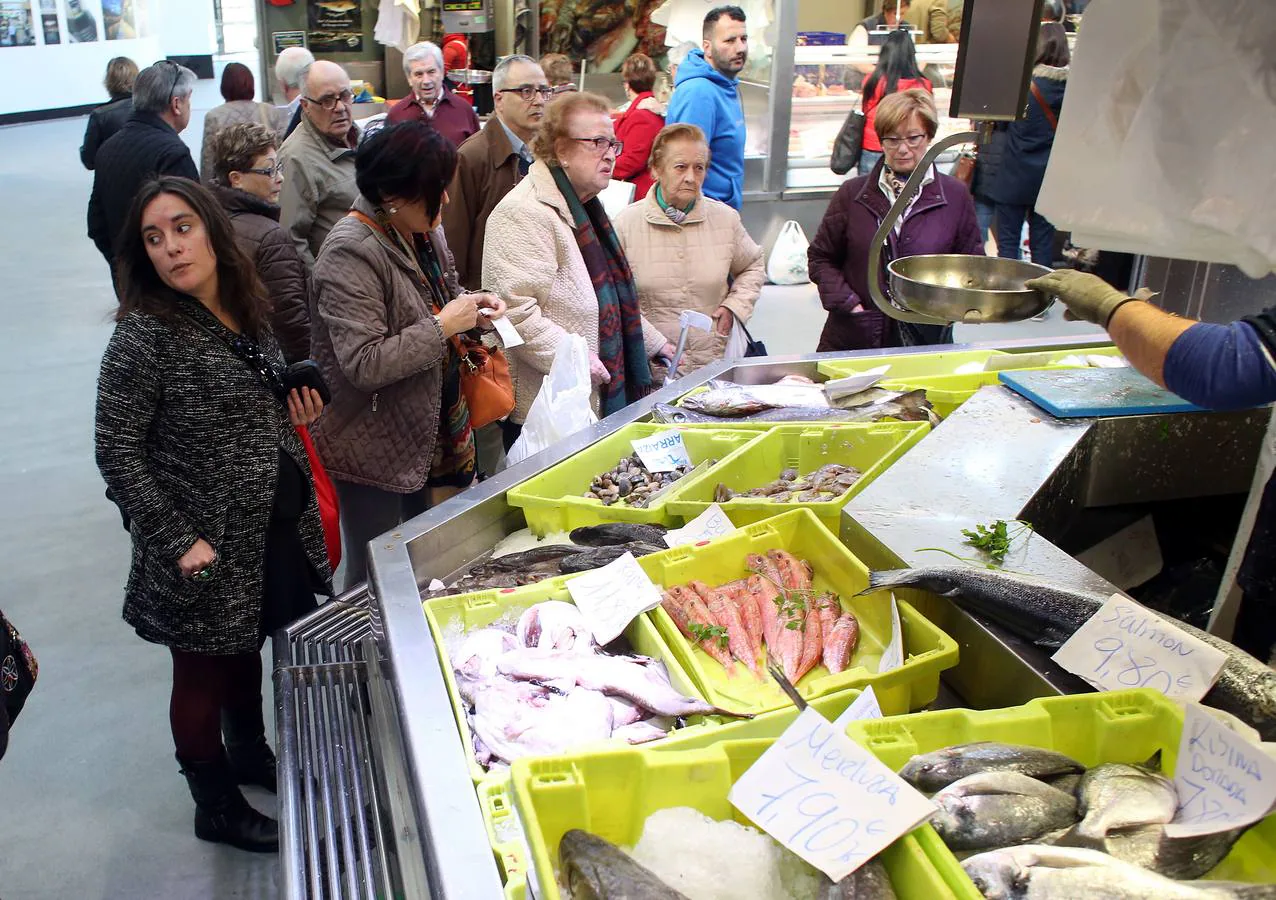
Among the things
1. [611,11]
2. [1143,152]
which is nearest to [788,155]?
[611,11]

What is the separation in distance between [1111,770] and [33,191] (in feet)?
46.7

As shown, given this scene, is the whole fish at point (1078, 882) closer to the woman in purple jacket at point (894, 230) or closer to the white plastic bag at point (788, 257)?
the woman in purple jacket at point (894, 230)

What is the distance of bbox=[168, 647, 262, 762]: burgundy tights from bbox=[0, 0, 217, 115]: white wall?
18.1 meters

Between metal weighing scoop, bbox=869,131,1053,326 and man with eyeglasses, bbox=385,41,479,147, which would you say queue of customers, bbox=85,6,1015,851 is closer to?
man with eyeglasses, bbox=385,41,479,147

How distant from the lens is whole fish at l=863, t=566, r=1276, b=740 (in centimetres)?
173

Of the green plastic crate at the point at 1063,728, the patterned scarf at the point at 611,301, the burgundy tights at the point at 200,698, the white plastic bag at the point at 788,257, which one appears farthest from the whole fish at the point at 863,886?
the white plastic bag at the point at 788,257

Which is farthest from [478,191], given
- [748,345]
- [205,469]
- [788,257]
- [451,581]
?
[788,257]

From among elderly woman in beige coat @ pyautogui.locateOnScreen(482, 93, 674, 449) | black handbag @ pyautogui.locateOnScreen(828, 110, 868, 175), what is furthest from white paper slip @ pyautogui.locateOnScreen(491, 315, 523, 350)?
black handbag @ pyautogui.locateOnScreen(828, 110, 868, 175)

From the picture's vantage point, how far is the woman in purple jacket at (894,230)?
4.59m

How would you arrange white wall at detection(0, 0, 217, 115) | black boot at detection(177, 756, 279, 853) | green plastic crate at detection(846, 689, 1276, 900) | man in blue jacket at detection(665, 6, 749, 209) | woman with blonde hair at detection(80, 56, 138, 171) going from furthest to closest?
1. white wall at detection(0, 0, 217, 115)
2. woman with blonde hair at detection(80, 56, 138, 171)
3. man in blue jacket at detection(665, 6, 749, 209)
4. black boot at detection(177, 756, 279, 853)
5. green plastic crate at detection(846, 689, 1276, 900)

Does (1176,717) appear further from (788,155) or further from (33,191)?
(33,191)

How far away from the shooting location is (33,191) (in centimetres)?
1273

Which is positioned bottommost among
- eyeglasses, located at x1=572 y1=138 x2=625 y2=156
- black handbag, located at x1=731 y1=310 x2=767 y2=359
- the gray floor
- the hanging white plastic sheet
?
the gray floor

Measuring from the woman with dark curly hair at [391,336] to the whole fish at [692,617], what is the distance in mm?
1382
